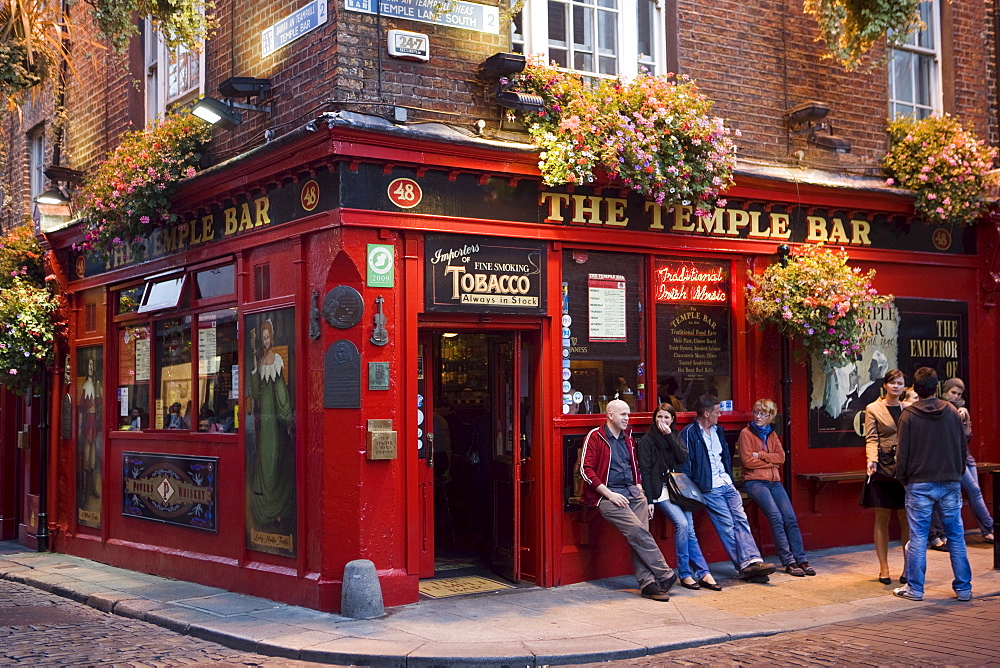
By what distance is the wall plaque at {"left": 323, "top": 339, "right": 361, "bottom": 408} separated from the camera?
9180 mm

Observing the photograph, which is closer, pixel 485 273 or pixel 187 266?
pixel 485 273

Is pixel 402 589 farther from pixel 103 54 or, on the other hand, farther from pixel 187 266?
pixel 103 54

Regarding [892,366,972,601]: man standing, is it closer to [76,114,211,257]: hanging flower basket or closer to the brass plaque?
the brass plaque

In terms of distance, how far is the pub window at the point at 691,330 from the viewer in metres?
11.1

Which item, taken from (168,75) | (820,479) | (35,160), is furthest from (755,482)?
(35,160)

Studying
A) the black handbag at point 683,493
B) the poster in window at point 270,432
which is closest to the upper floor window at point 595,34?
the poster in window at point 270,432

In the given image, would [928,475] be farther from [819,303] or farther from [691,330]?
[691,330]

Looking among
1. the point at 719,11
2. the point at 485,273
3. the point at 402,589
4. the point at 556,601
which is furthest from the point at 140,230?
the point at 719,11

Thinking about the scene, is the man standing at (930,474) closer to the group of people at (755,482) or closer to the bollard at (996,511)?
the group of people at (755,482)

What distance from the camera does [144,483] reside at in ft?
40.1

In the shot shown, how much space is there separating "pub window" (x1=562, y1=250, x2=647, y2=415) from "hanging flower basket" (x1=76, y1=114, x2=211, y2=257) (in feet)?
14.1

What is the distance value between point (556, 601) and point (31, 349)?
8.32 meters

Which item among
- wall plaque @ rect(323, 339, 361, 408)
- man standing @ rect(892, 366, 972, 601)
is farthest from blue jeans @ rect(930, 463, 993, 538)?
wall plaque @ rect(323, 339, 361, 408)

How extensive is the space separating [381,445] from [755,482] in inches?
Result: 157
